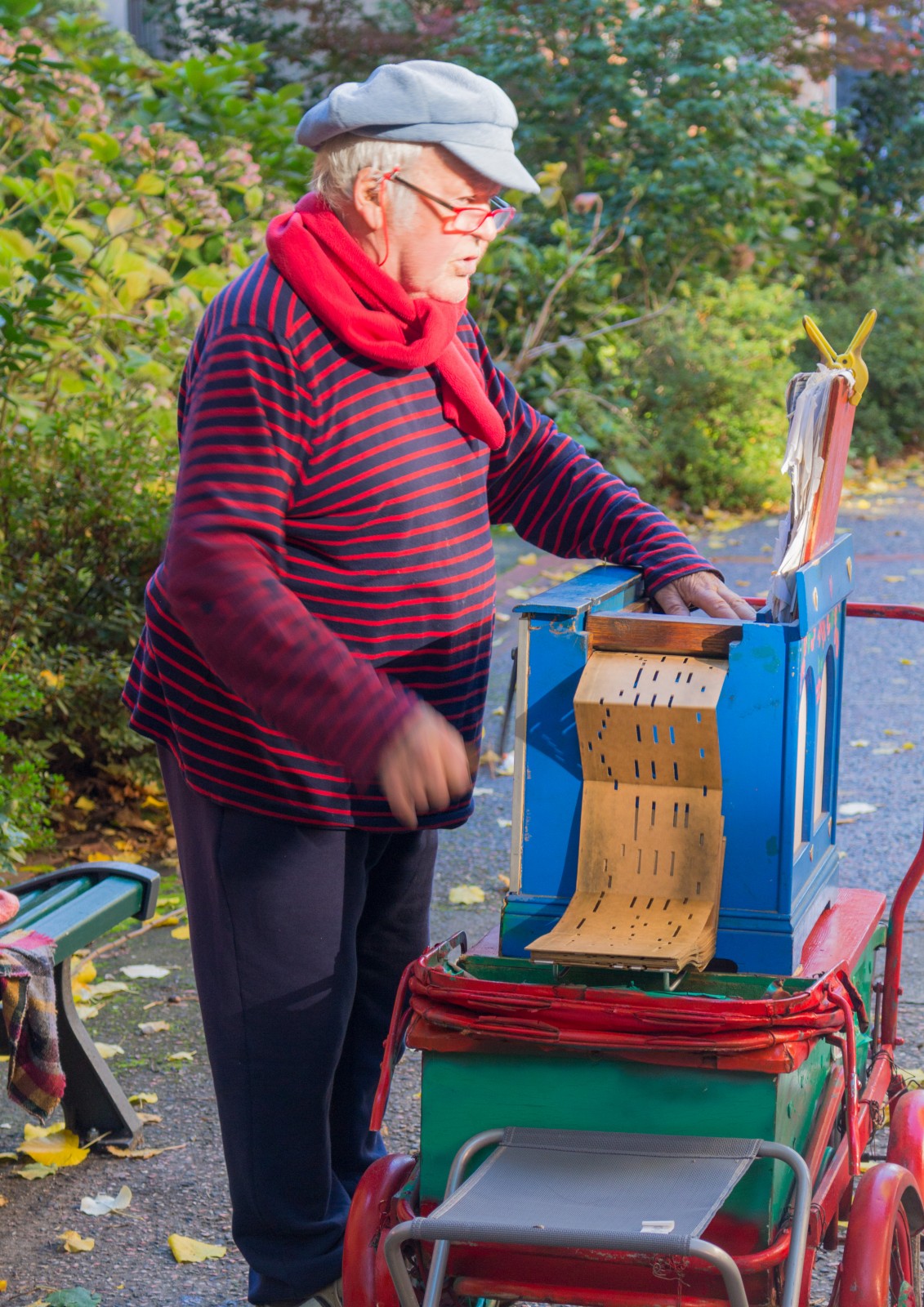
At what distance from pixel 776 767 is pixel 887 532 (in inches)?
287

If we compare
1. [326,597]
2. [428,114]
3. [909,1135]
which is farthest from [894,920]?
[428,114]

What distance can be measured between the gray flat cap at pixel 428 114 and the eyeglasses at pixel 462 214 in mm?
48

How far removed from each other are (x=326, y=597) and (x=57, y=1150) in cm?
166

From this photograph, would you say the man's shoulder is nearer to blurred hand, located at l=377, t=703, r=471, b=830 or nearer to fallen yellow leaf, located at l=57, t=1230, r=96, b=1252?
blurred hand, located at l=377, t=703, r=471, b=830

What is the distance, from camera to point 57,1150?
10.2 ft

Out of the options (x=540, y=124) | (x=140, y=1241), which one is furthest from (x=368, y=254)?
(x=540, y=124)

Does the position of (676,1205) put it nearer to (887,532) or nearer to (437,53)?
(887,532)

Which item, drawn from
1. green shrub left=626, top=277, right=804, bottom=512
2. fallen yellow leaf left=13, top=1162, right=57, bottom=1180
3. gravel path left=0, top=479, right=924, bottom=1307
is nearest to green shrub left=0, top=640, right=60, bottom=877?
gravel path left=0, top=479, right=924, bottom=1307

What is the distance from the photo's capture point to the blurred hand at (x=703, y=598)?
7.45 feet

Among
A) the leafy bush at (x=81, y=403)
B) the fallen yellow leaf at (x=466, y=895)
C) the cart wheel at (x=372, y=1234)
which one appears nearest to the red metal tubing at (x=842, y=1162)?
the cart wheel at (x=372, y=1234)

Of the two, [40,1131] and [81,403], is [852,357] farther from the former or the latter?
[81,403]

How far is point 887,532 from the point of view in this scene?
893cm

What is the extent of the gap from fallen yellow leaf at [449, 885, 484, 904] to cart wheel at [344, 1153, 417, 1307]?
7.52 ft

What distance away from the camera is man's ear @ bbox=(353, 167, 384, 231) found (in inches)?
77.2
